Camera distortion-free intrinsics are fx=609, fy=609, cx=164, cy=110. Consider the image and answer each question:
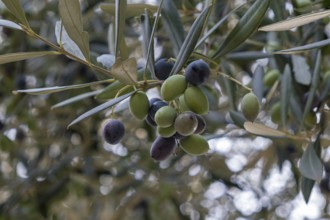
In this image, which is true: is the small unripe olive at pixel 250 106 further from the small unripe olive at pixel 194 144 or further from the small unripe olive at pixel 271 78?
the small unripe olive at pixel 271 78

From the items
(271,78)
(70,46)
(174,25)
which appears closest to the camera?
(70,46)

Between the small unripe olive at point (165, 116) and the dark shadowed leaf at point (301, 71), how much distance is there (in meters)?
0.42

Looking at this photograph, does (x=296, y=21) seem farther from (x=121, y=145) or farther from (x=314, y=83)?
(x=121, y=145)

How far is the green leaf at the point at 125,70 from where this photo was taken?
793mm

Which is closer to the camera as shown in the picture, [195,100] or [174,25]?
[195,100]

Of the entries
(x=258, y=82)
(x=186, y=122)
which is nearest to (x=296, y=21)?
(x=186, y=122)

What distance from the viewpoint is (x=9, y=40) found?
6.98ft

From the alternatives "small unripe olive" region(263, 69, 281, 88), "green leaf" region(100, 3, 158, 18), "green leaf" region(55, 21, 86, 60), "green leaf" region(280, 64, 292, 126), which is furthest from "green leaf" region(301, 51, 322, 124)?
"green leaf" region(55, 21, 86, 60)

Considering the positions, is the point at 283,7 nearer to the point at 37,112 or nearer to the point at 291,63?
the point at 291,63

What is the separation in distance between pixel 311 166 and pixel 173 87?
32cm

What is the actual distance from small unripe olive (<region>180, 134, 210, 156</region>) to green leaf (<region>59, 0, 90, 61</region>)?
0.18 metres

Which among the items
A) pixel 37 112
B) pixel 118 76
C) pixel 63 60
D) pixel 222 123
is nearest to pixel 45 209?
pixel 37 112

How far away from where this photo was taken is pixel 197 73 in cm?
80

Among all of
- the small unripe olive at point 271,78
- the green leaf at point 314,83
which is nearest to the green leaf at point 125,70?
the green leaf at point 314,83
